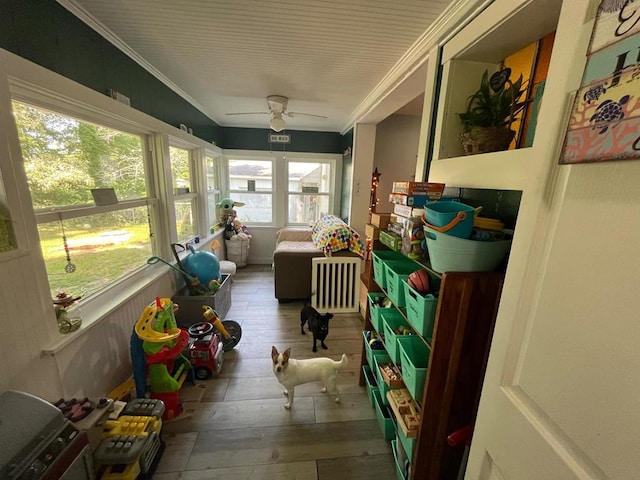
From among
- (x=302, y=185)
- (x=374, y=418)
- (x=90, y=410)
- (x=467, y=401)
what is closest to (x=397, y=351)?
(x=467, y=401)

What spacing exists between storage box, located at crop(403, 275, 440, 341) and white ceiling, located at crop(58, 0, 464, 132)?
4.41ft

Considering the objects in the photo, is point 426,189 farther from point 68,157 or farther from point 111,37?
point 111,37

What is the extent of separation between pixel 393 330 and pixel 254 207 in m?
3.71

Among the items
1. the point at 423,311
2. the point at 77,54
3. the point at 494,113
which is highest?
the point at 77,54

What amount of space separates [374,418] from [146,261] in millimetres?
2168

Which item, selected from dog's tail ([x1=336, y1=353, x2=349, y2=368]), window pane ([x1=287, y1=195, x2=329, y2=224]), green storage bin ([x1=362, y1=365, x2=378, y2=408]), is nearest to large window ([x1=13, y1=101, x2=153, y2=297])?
dog's tail ([x1=336, y1=353, x2=349, y2=368])

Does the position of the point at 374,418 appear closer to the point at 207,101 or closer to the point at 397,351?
the point at 397,351

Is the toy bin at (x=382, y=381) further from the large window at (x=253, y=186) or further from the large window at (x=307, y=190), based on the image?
the large window at (x=253, y=186)

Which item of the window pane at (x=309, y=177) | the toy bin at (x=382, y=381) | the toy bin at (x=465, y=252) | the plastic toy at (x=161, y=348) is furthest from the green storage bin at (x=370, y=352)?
the window pane at (x=309, y=177)

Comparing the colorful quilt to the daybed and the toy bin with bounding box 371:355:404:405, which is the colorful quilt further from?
the toy bin with bounding box 371:355:404:405

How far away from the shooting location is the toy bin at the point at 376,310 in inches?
61.0

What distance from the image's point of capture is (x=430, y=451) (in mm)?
1070

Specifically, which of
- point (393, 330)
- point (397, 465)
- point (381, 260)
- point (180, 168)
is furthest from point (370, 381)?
point (180, 168)

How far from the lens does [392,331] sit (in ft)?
4.33
